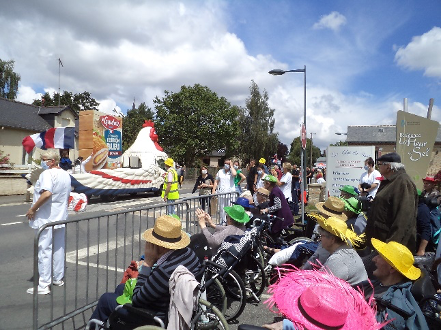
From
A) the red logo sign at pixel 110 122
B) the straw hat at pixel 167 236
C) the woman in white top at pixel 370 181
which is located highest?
the red logo sign at pixel 110 122

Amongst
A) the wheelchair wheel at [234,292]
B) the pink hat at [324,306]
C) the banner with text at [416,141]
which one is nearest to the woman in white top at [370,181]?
the banner with text at [416,141]

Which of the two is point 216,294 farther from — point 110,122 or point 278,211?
point 110,122

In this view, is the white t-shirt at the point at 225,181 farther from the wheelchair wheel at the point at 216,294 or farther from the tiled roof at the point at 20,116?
the tiled roof at the point at 20,116

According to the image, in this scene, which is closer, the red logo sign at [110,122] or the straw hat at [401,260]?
the straw hat at [401,260]

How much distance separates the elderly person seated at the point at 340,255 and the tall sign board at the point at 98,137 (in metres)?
15.0

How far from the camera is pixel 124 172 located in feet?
51.1

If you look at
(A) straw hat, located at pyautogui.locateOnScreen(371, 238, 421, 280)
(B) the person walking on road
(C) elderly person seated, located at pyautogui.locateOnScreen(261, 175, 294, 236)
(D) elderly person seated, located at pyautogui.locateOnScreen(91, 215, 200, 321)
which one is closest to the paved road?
(D) elderly person seated, located at pyautogui.locateOnScreen(91, 215, 200, 321)

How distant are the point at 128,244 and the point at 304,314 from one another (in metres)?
3.85

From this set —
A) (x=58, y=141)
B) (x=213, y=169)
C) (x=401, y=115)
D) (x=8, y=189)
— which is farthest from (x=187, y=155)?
(x=401, y=115)

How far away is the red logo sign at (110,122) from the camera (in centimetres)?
1755

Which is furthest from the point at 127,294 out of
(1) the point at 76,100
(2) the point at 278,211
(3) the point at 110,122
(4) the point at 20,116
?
(1) the point at 76,100

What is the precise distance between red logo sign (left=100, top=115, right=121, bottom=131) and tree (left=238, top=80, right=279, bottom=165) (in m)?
36.8

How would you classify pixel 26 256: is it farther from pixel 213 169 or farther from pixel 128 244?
pixel 213 169

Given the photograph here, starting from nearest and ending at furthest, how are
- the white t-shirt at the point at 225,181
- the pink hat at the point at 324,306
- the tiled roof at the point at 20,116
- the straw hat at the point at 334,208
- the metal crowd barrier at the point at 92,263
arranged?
the pink hat at the point at 324,306, the metal crowd barrier at the point at 92,263, the straw hat at the point at 334,208, the white t-shirt at the point at 225,181, the tiled roof at the point at 20,116
